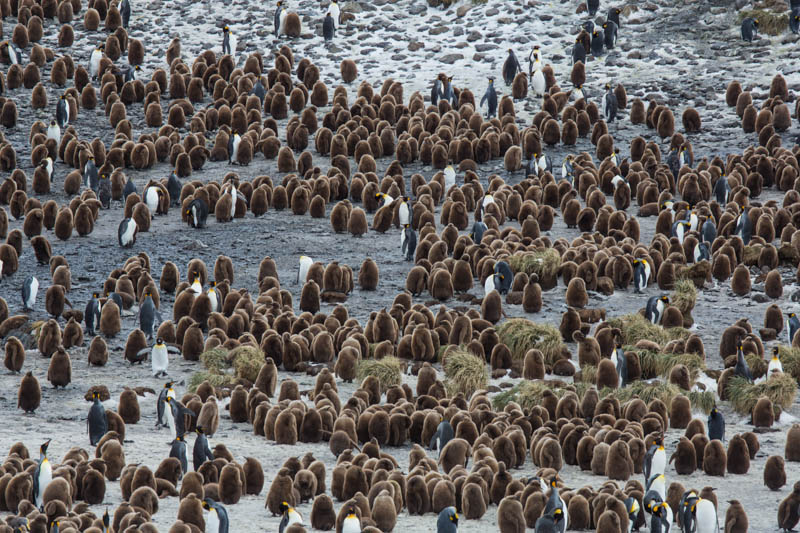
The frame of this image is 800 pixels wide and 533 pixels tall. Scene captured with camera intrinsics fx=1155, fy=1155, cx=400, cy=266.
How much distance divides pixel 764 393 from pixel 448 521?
200 inches

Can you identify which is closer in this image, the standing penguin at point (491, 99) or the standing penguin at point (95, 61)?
the standing penguin at point (491, 99)

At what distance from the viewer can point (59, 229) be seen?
723 inches

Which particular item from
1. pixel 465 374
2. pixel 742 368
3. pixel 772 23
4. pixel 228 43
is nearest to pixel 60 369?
pixel 465 374

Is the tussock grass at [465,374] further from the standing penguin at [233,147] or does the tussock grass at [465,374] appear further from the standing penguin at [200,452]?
the standing penguin at [233,147]

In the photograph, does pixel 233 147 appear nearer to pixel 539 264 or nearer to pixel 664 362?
pixel 539 264

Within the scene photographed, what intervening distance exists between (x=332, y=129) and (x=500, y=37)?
5590 millimetres

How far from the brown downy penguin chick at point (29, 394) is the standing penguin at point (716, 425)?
7.20m

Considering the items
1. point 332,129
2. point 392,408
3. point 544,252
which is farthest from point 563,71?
point 392,408

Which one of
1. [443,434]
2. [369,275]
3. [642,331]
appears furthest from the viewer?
[369,275]

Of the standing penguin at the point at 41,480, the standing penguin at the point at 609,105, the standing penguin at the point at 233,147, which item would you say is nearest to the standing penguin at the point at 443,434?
the standing penguin at the point at 41,480

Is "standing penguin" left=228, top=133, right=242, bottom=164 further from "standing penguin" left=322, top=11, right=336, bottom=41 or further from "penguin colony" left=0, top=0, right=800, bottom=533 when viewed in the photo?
"standing penguin" left=322, top=11, right=336, bottom=41

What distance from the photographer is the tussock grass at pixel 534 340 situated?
1413 cm

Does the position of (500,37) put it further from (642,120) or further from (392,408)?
(392,408)

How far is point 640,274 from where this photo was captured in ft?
53.3
